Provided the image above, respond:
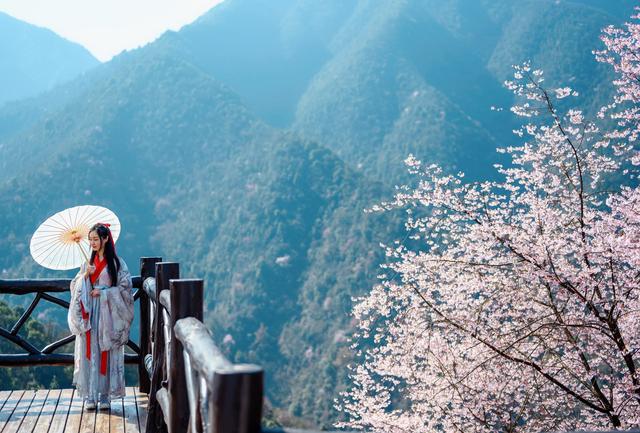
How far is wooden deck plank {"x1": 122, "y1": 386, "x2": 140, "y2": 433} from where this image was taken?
12.7 feet

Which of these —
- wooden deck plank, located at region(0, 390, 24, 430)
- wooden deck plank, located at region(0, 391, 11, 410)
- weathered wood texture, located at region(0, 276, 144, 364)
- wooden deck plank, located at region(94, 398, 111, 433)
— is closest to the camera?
wooden deck plank, located at region(94, 398, 111, 433)

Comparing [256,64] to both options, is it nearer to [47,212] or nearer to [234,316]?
[47,212]

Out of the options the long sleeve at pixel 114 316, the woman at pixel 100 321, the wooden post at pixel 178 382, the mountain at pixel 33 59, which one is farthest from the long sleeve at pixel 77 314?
the mountain at pixel 33 59

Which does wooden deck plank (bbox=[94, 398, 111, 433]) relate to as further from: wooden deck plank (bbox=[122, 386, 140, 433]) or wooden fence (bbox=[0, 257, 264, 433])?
wooden fence (bbox=[0, 257, 264, 433])

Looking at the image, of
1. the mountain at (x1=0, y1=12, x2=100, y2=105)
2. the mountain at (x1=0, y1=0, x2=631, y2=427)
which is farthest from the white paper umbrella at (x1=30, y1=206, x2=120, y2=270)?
the mountain at (x1=0, y1=12, x2=100, y2=105)

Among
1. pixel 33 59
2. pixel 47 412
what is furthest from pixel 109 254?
pixel 33 59

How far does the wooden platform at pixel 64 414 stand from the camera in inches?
153

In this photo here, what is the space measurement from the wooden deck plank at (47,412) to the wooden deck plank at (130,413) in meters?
0.48

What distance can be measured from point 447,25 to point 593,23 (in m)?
17.6

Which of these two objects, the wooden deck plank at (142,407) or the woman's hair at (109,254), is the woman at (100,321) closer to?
the woman's hair at (109,254)

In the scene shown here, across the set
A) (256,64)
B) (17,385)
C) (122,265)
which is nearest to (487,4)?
(256,64)

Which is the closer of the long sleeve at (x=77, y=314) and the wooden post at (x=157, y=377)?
the wooden post at (x=157, y=377)

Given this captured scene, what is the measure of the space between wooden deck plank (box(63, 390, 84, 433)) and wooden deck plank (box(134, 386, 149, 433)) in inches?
13.5

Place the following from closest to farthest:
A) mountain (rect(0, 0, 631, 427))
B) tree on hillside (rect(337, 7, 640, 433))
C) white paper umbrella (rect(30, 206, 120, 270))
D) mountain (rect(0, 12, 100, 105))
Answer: white paper umbrella (rect(30, 206, 120, 270)) < tree on hillside (rect(337, 7, 640, 433)) < mountain (rect(0, 0, 631, 427)) < mountain (rect(0, 12, 100, 105))
